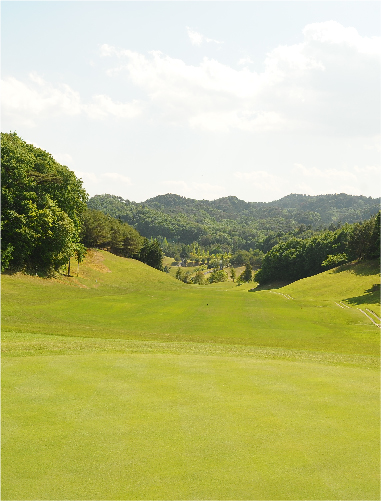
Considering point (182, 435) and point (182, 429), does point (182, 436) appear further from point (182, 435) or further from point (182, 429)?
point (182, 429)

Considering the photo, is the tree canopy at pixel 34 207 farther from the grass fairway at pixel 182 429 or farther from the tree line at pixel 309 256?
the tree line at pixel 309 256

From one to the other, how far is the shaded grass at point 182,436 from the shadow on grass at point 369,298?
65.0m

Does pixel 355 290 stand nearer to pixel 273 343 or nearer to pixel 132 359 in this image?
pixel 273 343

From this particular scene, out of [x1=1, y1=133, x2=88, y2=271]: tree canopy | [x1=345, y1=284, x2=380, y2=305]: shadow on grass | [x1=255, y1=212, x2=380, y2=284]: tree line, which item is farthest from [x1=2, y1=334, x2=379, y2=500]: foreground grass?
[x1=255, y1=212, x2=380, y2=284]: tree line

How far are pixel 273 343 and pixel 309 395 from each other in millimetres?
19138

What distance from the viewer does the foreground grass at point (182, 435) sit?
23.0 feet

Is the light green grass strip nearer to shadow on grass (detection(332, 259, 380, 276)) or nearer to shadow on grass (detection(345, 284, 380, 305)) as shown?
shadow on grass (detection(345, 284, 380, 305))

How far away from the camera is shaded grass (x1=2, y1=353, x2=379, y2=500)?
7.00 m

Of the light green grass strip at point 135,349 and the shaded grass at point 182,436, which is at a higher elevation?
the shaded grass at point 182,436

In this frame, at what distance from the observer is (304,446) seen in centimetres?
857

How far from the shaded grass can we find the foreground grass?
24 millimetres

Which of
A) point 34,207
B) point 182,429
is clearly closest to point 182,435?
point 182,429

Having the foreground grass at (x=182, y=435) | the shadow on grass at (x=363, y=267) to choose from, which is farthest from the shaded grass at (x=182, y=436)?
the shadow on grass at (x=363, y=267)

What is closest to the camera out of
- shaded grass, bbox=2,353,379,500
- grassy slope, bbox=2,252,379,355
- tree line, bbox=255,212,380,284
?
shaded grass, bbox=2,353,379,500
